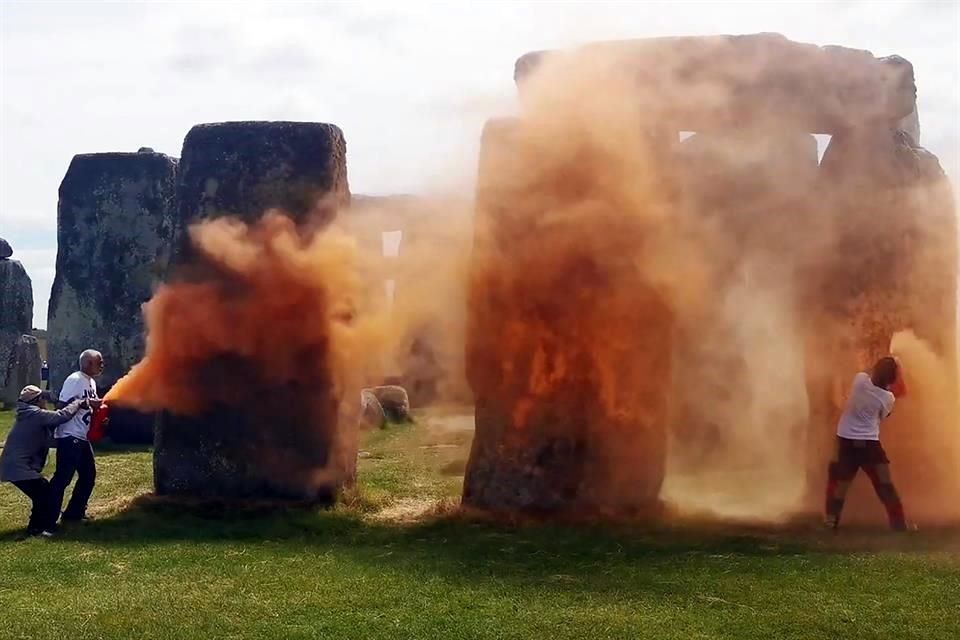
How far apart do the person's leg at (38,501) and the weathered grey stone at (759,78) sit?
231 inches

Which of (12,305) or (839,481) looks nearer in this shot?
(839,481)

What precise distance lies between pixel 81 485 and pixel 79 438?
1.41ft

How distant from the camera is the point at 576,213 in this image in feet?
33.6

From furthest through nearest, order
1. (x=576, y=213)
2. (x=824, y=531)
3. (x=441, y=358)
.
A: 1. (x=441, y=358)
2. (x=576, y=213)
3. (x=824, y=531)

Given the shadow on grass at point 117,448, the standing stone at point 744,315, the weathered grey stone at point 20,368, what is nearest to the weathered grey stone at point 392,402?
the shadow on grass at point 117,448

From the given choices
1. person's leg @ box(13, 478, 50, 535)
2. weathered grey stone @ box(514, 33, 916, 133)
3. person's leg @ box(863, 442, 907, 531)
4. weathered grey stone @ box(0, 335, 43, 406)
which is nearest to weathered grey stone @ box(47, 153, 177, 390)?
weathered grey stone @ box(0, 335, 43, 406)

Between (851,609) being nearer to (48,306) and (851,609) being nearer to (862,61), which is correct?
(862,61)

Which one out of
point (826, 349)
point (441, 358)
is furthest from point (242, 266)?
point (441, 358)

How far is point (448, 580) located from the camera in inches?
303

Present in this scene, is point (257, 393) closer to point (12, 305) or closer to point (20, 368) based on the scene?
point (20, 368)

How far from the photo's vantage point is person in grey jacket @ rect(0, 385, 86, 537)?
9.34 meters

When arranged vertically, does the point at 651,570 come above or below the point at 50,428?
below

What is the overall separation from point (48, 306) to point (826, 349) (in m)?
13.5

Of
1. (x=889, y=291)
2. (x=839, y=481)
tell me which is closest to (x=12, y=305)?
(x=889, y=291)
